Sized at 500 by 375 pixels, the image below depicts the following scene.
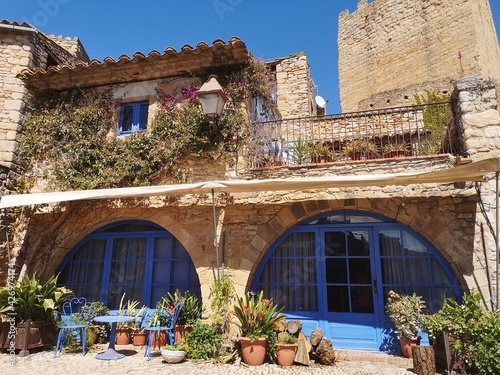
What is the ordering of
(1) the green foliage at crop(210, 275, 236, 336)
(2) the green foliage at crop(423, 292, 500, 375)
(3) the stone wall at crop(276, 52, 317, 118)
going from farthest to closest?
(3) the stone wall at crop(276, 52, 317, 118) < (1) the green foliage at crop(210, 275, 236, 336) < (2) the green foliage at crop(423, 292, 500, 375)

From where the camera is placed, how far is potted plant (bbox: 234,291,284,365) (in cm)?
482

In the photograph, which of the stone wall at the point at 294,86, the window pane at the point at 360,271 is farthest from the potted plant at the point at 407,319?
the stone wall at the point at 294,86

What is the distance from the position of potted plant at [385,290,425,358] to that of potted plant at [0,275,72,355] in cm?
541

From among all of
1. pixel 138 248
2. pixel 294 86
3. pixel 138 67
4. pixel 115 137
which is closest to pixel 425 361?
pixel 138 248

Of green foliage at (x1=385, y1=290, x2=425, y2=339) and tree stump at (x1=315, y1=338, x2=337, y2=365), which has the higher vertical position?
green foliage at (x1=385, y1=290, x2=425, y2=339)

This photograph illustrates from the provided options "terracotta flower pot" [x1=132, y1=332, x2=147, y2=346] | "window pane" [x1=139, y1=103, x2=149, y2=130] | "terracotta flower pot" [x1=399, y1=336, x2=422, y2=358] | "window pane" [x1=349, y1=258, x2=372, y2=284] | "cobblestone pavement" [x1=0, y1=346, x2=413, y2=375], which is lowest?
"cobblestone pavement" [x1=0, y1=346, x2=413, y2=375]

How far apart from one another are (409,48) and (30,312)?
19.7 m

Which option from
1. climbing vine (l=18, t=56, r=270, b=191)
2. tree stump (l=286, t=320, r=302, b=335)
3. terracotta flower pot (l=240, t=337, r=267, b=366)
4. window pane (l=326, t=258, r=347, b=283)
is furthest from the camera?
climbing vine (l=18, t=56, r=270, b=191)

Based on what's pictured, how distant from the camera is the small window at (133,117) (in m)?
7.45

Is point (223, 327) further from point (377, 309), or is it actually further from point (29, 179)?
point (29, 179)

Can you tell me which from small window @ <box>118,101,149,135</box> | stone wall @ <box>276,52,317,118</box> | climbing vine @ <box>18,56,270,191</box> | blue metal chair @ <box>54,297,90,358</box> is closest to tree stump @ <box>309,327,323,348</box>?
climbing vine @ <box>18,56,270,191</box>

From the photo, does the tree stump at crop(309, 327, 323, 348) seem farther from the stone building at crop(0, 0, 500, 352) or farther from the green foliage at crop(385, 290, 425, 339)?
the green foliage at crop(385, 290, 425, 339)

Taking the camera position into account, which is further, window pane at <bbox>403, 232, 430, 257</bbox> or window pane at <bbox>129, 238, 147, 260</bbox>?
window pane at <bbox>129, 238, 147, 260</bbox>

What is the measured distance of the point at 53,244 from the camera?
23.3 ft
